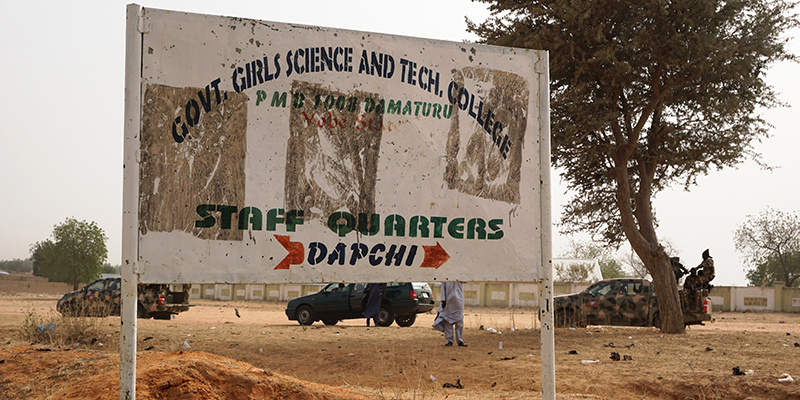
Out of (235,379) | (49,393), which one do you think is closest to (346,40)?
(235,379)

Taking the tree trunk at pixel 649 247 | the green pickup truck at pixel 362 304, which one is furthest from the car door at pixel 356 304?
the tree trunk at pixel 649 247

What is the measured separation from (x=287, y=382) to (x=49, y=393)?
233 cm

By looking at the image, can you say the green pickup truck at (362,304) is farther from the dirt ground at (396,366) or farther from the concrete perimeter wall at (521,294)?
the concrete perimeter wall at (521,294)

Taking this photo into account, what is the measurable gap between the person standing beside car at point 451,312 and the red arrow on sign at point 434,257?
25.6 ft

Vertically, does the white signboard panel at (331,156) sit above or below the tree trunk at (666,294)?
above

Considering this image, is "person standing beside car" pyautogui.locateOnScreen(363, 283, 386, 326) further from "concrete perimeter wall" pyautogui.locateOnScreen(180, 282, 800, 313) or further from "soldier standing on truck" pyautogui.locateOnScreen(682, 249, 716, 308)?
"concrete perimeter wall" pyautogui.locateOnScreen(180, 282, 800, 313)

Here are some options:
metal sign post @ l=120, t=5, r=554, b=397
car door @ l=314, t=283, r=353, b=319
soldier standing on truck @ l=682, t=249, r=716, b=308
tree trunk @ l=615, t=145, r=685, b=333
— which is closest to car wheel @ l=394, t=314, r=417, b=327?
car door @ l=314, t=283, r=353, b=319

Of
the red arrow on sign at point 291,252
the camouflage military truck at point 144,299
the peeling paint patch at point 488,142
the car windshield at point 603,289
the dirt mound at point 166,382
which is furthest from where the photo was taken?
the camouflage military truck at point 144,299

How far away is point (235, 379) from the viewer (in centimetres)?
553

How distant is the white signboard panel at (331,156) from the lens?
3.80 metres

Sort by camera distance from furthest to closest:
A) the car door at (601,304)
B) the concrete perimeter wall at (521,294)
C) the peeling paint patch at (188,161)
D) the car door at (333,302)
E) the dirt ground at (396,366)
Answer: the concrete perimeter wall at (521,294) → the car door at (333,302) → the car door at (601,304) → the dirt ground at (396,366) → the peeling paint patch at (188,161)

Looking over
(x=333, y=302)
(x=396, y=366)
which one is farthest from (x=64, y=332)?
(x=333, y=302)

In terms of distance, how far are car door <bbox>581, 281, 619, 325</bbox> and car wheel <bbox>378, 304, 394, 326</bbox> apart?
6057 mm

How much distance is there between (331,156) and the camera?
411cm
